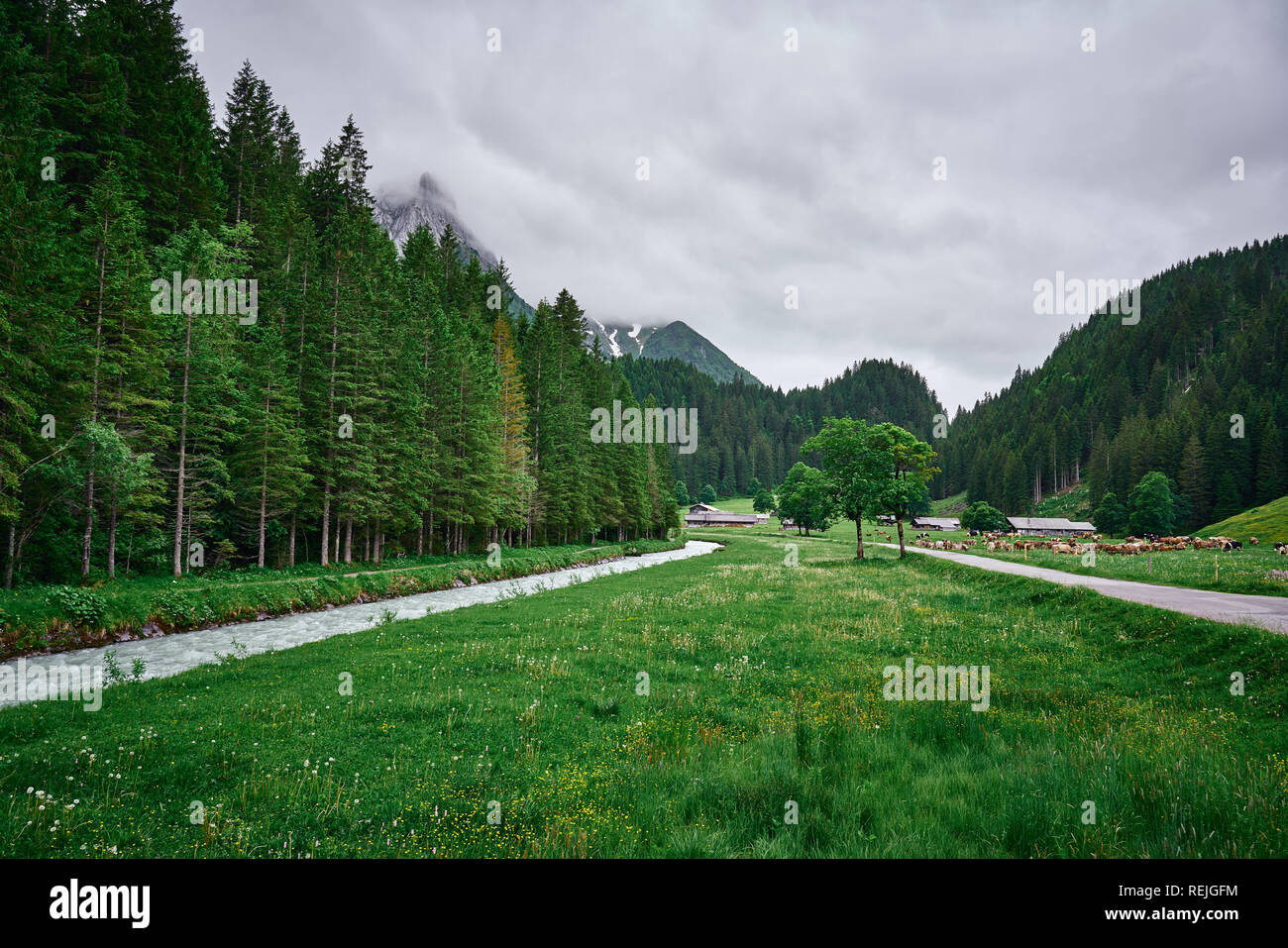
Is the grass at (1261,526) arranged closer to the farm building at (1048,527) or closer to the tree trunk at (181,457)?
the farm building at (1048,527)

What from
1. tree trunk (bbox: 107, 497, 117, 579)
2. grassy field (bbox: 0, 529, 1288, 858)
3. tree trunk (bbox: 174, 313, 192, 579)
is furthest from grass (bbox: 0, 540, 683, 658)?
grassy field (bbox: 0, 529, 1288, 858)

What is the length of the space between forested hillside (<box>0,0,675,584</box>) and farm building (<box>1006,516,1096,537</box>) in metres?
103

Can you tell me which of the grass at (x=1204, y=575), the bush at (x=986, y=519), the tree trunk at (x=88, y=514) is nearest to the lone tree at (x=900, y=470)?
the grass at (x=1204, y=575)

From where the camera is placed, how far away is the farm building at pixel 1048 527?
110875mm

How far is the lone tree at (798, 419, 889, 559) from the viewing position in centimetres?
4916

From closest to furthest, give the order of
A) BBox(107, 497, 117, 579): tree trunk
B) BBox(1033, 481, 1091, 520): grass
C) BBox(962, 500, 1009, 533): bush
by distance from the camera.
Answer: BBox(107, 497, 117, 579): tree trunk
BBox(962, 500, 1009, 533): bush
BBox(1033, 481, 1091, 520): grass

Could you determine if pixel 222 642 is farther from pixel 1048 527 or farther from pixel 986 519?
pixel 1048 527

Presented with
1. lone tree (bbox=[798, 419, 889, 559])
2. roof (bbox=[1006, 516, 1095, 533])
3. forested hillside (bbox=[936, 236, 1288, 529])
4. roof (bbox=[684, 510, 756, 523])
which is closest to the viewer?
lone tree (bbox=[798, 419, 889, 559])

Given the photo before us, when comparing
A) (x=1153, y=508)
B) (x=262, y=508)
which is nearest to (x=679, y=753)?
(x=262, y=508)

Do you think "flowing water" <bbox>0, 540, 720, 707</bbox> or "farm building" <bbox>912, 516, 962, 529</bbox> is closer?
"flowing water" <bbox>0, 540, 720, 707</bbox>

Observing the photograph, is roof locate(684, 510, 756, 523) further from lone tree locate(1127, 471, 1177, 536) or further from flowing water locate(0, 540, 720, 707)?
flowing water locate(0, 540, 720, 707)

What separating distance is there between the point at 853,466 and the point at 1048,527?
96.6 meters

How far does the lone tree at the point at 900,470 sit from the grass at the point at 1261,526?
43.1 m
